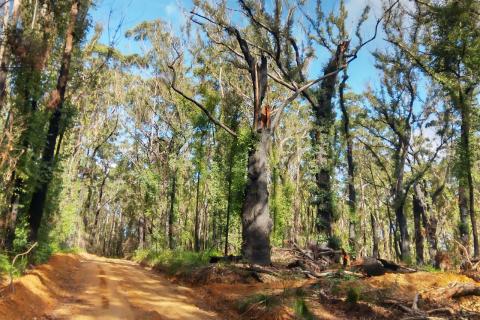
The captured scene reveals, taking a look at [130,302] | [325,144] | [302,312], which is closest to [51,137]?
[130,302]

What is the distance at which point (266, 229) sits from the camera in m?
15.0

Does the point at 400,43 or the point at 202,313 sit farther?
the point at 400,43

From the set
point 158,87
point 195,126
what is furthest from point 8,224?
point 158,87

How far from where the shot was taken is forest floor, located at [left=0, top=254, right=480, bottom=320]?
8344 millimetres

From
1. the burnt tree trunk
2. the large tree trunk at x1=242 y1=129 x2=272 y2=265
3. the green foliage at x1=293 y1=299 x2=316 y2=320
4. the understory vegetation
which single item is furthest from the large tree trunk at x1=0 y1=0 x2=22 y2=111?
the burnt tree trunk

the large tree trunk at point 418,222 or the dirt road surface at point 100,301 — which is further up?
the large tree trunk at point 418,222

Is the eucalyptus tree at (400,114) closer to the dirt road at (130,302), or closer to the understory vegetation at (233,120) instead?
the understory vegetation at (233,120)

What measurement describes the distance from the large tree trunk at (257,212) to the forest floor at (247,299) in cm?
145

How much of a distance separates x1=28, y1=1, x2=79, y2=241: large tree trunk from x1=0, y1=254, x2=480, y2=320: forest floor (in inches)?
128

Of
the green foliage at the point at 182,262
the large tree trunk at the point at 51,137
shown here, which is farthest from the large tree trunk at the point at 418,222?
the large tree trunk at the point at 51,137

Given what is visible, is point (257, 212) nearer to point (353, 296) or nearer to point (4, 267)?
point (353, 296)

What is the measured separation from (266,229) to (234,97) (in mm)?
10776

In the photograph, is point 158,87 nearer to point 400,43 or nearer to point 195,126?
point 195,126

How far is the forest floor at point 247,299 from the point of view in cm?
834
